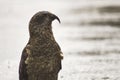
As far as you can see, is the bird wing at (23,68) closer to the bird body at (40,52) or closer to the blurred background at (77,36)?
the bird body at (40,52)

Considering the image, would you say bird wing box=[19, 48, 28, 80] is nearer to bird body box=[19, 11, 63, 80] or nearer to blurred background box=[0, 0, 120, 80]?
bird body box=[19, 11, 63, 80]

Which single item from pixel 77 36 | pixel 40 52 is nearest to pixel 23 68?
pixel 40 52

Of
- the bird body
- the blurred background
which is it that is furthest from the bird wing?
the blurred background

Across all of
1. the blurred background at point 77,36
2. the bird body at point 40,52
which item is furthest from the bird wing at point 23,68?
the blurred background at point 77,36

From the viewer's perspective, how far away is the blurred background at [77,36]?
13.7 m

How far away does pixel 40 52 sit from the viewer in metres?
7.86

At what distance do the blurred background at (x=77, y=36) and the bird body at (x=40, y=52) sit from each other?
15.3ft

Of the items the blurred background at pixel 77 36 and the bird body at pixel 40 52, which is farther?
the blurred background at pixel 77 36

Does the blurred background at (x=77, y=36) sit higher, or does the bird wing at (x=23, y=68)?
the blurred background at (x=77, y=36)

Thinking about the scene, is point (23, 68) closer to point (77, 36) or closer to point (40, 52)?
point (40, 52)

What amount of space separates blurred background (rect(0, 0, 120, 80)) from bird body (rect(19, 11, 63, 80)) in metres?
4.65

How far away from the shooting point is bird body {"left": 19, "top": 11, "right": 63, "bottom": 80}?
7.86 meters

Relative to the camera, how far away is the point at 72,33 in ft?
68.8

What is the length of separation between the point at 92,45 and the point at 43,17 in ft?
33.2
